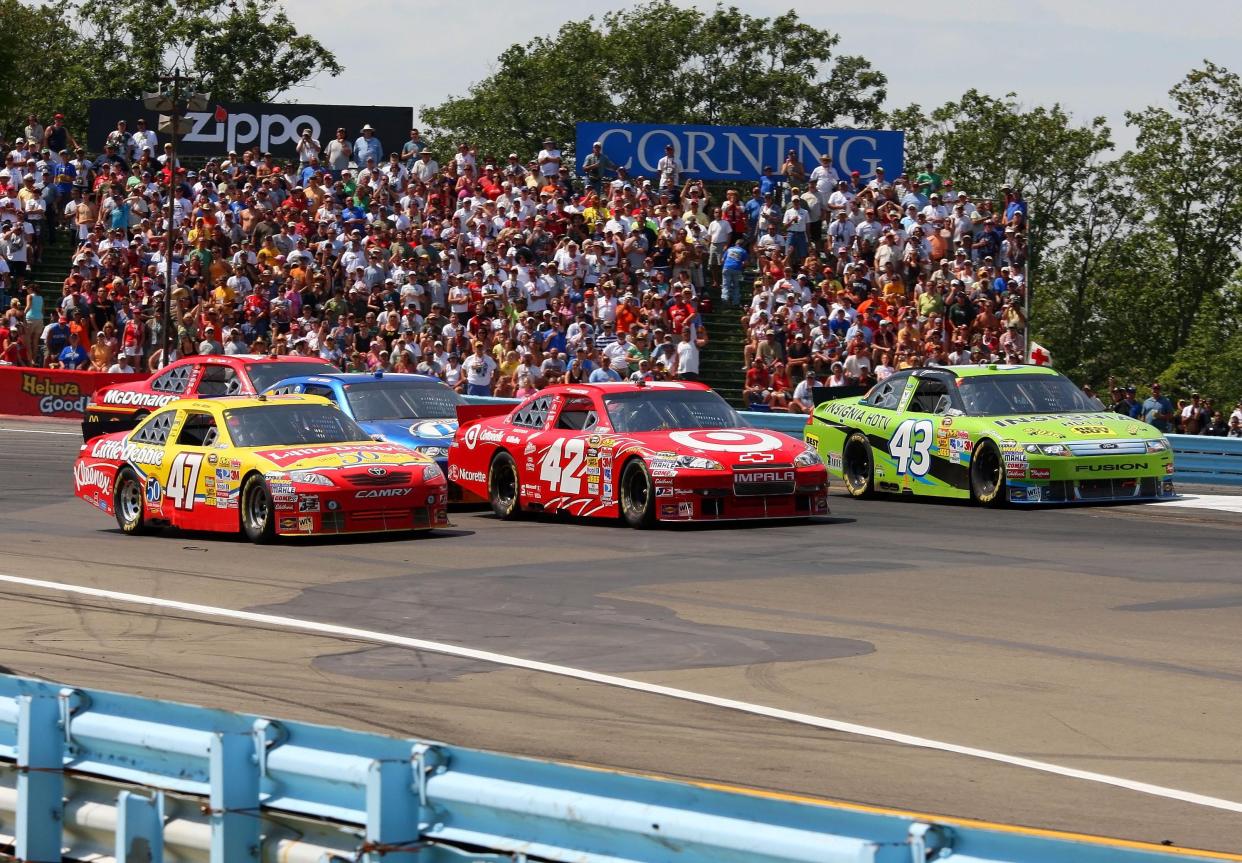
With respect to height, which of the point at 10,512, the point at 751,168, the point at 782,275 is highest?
the point at 751,168

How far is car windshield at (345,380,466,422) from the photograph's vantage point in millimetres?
21750

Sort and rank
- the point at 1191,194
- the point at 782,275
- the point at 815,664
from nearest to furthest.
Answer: the point at 815,664
the point at 782,275
the point at 1191,194

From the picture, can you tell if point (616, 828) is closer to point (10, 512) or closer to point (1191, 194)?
point (10, 512)

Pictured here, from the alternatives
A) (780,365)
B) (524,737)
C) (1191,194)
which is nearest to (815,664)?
(524,737)

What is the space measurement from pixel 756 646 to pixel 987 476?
994cm

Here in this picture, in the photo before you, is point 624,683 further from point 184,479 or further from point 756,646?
point 184,479

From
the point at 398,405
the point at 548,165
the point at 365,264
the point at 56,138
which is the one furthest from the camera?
the point at 56,138

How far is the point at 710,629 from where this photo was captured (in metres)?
12.3

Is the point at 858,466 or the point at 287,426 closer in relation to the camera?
the point at 287,426

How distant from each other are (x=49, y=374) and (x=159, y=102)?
17.8ft

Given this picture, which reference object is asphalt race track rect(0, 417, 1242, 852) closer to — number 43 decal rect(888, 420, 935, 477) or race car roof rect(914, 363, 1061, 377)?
number 43 decal rect(888, 420, 935, 477)

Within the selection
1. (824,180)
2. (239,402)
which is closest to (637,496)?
(239,402)

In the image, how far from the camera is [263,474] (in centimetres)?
1756

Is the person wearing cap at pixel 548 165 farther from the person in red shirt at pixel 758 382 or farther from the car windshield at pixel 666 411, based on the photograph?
the car windshield at pixel 666 411
